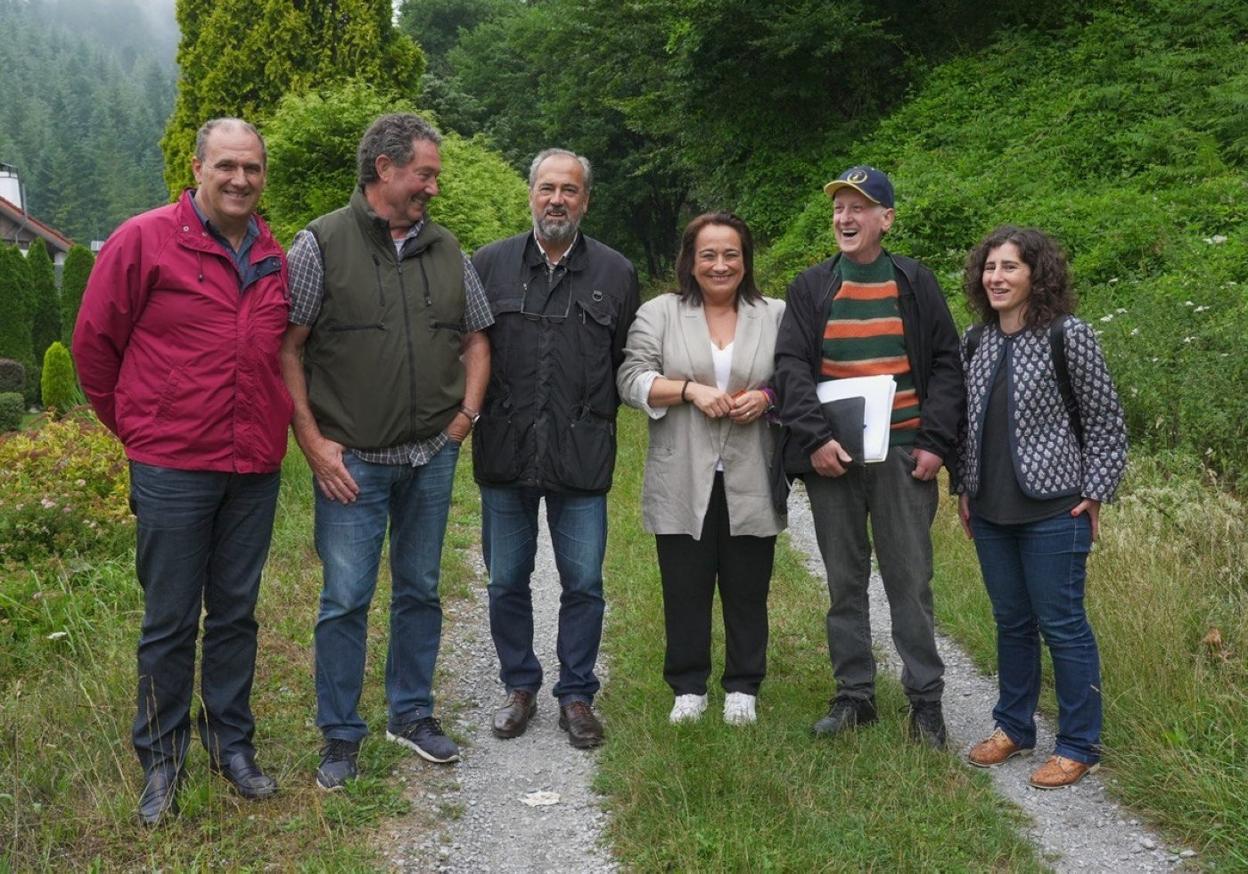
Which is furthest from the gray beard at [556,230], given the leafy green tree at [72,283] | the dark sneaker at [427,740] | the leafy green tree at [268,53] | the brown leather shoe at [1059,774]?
the leafy green tree at [72,283]

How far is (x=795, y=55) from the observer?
17.1m

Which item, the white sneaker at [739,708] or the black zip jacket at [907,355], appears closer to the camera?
the black zip jacket at [907,355]

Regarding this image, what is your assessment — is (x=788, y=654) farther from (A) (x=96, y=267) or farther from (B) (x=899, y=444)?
(A) (x=96, y=267)

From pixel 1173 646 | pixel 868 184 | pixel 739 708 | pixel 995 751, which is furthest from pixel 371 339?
pixel 1173 646

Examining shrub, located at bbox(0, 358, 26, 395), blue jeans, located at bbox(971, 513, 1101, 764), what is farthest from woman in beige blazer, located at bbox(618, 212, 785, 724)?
shrub, located at bbox(0, 358, 26, 395)

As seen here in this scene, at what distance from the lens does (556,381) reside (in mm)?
4422

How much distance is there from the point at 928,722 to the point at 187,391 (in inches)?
119

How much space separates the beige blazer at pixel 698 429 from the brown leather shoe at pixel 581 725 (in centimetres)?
84

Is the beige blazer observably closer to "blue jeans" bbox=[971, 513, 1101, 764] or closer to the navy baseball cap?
the navy baseball cap

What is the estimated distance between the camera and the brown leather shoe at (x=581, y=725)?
4.54m

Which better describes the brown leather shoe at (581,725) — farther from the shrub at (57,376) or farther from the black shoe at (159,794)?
the shrub at (57,376)

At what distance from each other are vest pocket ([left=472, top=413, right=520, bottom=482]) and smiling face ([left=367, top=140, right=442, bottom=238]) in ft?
2.82

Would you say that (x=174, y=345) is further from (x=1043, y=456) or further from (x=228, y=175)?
(x=1043, y=456)

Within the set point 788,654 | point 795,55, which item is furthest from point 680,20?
point 788,654
